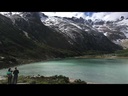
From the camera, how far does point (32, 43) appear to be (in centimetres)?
10550

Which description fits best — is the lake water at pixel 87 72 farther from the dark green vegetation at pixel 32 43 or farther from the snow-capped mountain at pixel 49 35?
the snow-capped mountain at pixel 49 35

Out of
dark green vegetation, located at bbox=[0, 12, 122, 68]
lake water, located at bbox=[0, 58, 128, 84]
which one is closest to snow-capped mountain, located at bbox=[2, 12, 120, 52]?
dark green vegetation, located at bbox=[0, 12, 122, 68]

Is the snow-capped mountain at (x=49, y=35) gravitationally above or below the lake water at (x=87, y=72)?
above

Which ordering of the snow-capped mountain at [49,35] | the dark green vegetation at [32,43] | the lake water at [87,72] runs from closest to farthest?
the lake water at [87,72] < the dark green vegetation at [32,43] < the snow-capped mountain at [49,35]

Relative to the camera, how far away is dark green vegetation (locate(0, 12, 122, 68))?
78.5 meters

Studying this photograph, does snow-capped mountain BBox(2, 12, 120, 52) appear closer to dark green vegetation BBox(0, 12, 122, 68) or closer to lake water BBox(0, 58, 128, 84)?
dark green vegetation BBox(0, 12, 122, 68)

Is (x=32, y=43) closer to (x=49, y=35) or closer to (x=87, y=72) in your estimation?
(x=49, y=35)

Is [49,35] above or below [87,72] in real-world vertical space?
above

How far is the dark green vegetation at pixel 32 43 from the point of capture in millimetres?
78525

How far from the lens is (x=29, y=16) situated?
145500 mm

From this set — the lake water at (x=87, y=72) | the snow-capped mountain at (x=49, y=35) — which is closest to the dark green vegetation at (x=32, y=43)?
the snow-capped mountain at (x=49, y=35)

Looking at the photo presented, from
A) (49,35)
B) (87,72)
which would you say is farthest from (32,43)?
(87,72)
